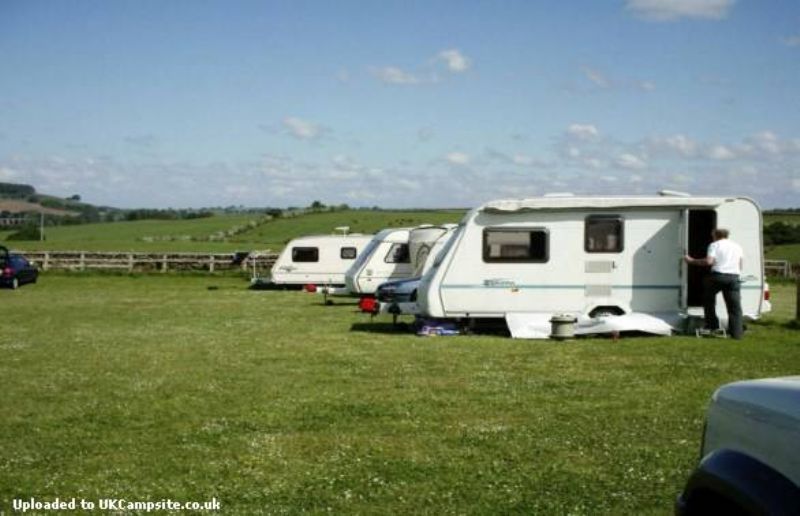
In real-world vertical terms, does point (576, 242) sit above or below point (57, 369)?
above

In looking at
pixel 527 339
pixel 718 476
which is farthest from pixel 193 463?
pixel 527 339

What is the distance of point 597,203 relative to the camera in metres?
17.1

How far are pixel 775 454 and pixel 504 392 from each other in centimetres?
751

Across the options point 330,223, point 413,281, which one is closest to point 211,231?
point 330,223

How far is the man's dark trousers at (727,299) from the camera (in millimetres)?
15936

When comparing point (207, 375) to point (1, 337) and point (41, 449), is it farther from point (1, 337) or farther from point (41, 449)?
point (1, 337)

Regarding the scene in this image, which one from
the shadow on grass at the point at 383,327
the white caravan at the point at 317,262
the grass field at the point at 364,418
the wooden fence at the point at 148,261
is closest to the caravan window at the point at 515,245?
the grass field at the point at 364,418

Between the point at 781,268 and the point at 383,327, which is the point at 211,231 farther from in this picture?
the point at 383,327

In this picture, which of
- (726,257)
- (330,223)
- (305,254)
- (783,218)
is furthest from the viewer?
(330,223)

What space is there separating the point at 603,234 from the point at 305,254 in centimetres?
1976

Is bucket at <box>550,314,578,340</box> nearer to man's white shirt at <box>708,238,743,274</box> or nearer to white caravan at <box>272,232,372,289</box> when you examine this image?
man's white shirt at <box>708,238,743,274</box>

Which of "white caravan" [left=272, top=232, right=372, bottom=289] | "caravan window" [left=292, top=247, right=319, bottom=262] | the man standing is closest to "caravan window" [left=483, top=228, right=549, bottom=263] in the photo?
the man standing

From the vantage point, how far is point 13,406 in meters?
10.2

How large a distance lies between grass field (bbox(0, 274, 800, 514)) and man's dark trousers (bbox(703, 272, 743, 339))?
40 centimetres
